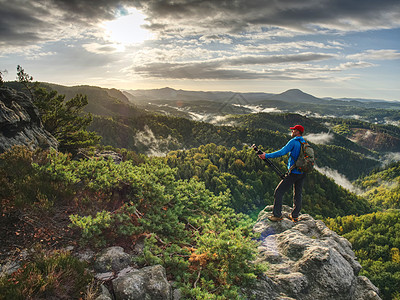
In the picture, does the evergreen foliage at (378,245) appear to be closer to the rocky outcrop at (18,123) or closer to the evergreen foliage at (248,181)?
the evergreen foliage at (248,181)

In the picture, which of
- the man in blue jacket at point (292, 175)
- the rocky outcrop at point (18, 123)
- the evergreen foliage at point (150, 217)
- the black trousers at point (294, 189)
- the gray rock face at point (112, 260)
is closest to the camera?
the gray rock face at point (112, 260)

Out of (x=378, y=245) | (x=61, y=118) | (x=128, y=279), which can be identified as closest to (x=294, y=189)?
(x=128, y=279)

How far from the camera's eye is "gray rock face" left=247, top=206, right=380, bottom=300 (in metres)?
6.58

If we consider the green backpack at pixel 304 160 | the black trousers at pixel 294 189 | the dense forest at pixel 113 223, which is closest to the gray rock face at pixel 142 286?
the dense forest at pixel 113 223

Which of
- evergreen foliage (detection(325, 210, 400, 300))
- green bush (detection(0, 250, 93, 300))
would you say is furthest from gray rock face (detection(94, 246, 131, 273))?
evergreen foliage (detection(325, 210, 400, 300))

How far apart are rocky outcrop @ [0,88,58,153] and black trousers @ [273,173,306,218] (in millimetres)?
11797

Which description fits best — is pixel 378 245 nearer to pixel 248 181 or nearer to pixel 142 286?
pixel 248 181

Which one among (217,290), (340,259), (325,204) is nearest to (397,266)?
(325,204)

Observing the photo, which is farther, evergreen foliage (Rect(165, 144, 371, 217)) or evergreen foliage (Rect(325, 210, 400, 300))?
evergreen foliage (Rect(165, 144, 371, 217))

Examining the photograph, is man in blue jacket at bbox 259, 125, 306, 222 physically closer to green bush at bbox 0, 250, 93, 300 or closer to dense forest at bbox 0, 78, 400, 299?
dense forest at bbox 0, 78, 400, 299

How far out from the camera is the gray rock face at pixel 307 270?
6582 mm

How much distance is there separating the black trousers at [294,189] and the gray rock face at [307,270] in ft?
3.13

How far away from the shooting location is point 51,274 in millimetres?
4145

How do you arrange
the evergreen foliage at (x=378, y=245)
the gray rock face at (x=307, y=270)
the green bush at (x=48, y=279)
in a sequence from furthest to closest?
the evergreen foliage at (x=378, y=245) → the gray rock face at (x=307, y=270) → the green bush at (x=48, y=279)
